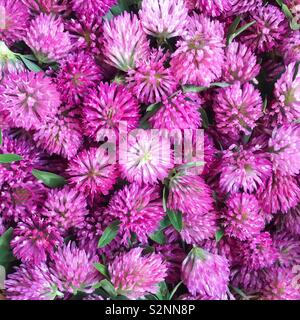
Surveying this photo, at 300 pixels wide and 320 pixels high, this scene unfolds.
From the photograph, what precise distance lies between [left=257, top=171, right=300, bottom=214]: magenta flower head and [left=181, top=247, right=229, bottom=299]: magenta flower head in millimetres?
113

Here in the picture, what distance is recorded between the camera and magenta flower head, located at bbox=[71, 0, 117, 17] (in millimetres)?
734

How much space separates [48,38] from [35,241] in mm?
296

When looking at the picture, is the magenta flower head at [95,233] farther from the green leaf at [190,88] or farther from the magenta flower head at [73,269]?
the green leaf at [190,88]

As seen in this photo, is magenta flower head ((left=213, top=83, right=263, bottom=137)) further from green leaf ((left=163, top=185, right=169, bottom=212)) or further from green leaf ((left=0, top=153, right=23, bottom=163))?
green leaf ((left=0, top=153, right=23, bottom=163))

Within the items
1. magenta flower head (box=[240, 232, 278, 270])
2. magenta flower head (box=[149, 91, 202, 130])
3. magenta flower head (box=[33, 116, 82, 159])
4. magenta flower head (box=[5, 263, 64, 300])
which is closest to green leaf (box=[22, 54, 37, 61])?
magenta flower head (box=[33, 116, 82, 159])

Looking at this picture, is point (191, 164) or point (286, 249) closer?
point (191, 164)

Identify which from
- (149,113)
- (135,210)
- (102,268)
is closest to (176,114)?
(149,113)

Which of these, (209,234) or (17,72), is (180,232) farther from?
(17,72)

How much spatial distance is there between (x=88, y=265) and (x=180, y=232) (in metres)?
0.15

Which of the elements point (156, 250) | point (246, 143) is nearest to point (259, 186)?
point (246, 143)

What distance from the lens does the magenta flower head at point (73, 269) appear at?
0.74 m

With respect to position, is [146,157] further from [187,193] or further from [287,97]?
[287,97]

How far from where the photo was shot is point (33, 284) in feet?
2.40

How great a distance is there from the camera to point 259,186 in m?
0.79
